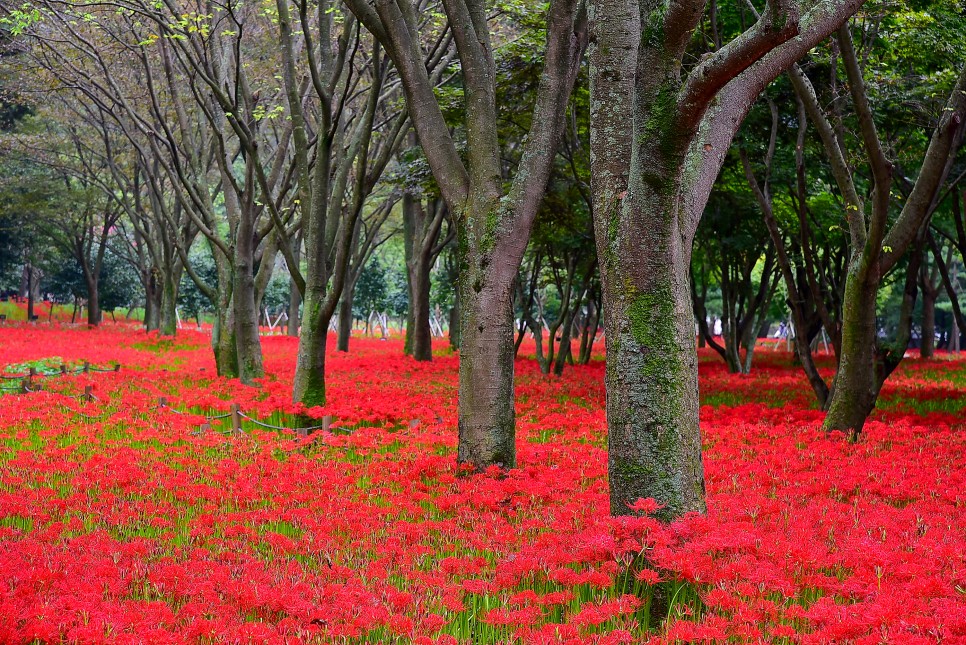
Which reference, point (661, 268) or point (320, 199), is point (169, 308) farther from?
point (661, 268)

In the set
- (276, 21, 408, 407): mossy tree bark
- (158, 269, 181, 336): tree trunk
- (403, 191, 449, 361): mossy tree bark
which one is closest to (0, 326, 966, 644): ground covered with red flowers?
(276, 21, 408, 407): mossy tree bark

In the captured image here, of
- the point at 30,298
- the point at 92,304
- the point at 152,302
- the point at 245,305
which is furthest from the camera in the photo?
the point at 30,298

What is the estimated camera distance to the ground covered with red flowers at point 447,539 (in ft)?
12.0

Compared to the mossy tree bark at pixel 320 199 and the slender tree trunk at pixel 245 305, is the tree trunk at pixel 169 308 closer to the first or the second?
the slender tree trunk at pixel 245 305

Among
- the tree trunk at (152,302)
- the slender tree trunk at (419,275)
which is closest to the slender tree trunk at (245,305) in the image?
the slender tree trunk at (419,275)

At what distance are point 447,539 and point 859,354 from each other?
6064 millimetres

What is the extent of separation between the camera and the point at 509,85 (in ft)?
43.2

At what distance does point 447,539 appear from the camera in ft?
17.0

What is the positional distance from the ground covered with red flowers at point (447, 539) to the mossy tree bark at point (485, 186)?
1.95ft

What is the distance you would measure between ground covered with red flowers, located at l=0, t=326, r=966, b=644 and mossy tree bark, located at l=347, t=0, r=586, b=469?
1.95 feet

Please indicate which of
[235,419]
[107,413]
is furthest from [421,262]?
[235,419]

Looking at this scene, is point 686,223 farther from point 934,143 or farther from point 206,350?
point 206,350

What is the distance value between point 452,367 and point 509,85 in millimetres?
7734

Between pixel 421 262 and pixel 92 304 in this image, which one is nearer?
pixel 421 262
